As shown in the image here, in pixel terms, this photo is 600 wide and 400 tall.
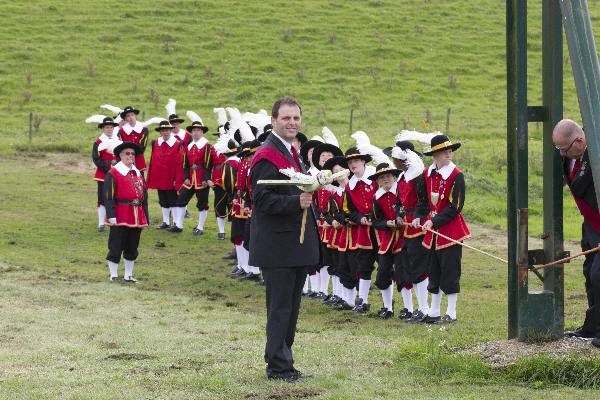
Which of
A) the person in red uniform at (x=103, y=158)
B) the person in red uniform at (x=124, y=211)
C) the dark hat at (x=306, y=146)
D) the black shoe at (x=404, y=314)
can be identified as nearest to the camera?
the black shoe at (x=404, y=314)

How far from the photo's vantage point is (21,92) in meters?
41.4

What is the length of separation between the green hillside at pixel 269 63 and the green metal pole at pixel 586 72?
70.0 ft

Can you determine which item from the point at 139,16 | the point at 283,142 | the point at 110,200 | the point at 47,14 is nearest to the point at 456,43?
the point at 139,16

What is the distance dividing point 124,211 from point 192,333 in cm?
562

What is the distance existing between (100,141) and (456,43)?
2911cm

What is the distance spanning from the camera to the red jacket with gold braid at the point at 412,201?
1432 centimetres

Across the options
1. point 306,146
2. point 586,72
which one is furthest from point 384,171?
point 586,72

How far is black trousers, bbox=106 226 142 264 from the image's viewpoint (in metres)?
17.7

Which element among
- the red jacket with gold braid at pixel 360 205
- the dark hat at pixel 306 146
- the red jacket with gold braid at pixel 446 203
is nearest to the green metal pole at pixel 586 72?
the red jacket with gold braid at pixel 446 203

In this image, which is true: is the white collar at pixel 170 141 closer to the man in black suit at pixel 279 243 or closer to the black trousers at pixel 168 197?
the black trousers at pixel 168 197

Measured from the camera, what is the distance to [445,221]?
13.8 m

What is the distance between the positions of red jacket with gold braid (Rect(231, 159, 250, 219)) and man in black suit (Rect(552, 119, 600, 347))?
8.27 meters

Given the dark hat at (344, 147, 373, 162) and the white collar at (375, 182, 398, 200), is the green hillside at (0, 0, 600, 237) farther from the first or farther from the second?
the white collar at (375, 182, 398, 200)

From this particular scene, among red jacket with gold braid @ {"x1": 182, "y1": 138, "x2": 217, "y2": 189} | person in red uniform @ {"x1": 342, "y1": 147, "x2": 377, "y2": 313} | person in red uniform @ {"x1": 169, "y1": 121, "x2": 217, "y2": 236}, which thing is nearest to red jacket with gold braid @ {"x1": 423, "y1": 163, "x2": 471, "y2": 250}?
person in red uniform @ {"x1": 342, "y1": 147, "x2": 377, "y2": 313}
